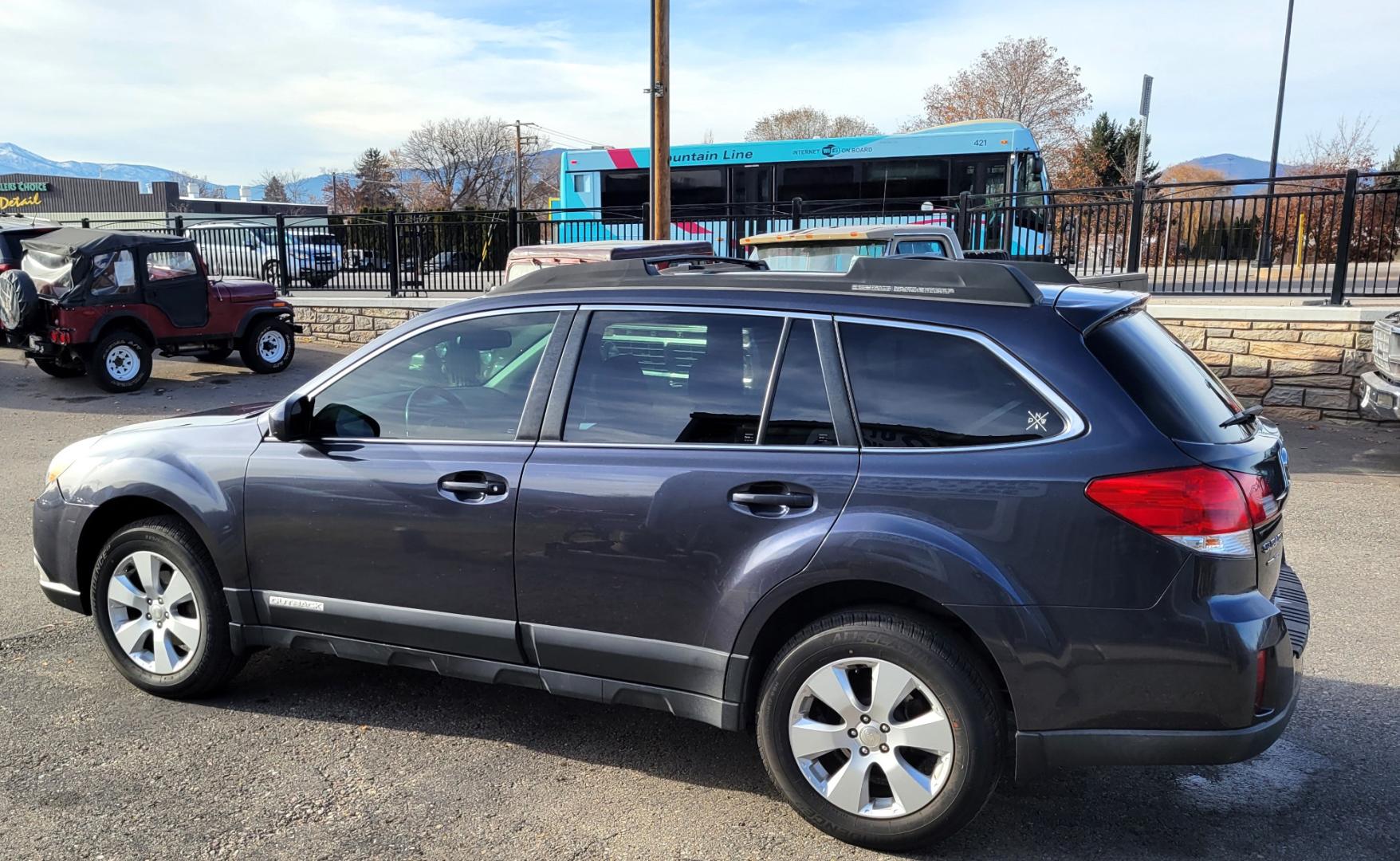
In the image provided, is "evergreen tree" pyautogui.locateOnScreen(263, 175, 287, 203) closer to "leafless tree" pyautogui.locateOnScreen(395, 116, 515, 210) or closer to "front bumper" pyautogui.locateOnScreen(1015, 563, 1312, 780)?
"leafless tree" pyautogui.locateOnScreen(395, 116, 515, 210)

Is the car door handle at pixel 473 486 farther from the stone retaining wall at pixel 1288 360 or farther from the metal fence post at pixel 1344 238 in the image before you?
the metal fence post at pixel 1344 238

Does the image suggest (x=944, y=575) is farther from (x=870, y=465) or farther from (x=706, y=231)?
(x=706, y=231)

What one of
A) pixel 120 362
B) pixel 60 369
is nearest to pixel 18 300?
pixel 120 362

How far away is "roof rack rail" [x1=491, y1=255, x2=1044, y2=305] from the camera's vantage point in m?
3.16

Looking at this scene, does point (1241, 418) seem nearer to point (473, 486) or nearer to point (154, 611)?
point (473, 486)

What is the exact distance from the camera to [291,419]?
3.81 metres

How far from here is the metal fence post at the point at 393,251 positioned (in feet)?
56.1

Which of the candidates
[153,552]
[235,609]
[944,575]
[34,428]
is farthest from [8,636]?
[34,428]

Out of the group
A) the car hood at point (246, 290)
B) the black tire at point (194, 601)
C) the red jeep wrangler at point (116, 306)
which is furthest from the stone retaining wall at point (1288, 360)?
the red jeep wrangler at point (116, 306)

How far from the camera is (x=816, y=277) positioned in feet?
11.3

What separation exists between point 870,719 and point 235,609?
8.36ft

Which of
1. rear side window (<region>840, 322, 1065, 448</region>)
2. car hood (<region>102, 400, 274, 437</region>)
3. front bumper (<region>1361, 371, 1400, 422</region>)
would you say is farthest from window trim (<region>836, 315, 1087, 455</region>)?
front bumper (<region>1361, 371, 1400, 422</region>)

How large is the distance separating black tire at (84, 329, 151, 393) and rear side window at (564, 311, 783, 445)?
11863mm

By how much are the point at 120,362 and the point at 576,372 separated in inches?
471
